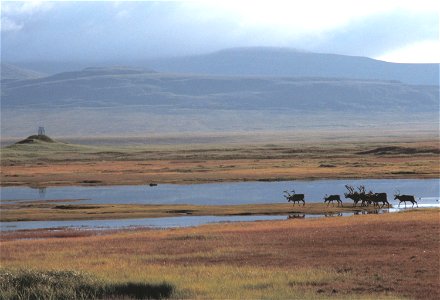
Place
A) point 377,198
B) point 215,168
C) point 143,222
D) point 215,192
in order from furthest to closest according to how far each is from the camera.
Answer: point 215,168 → point 215,192 → point 377,198 → point 143,222

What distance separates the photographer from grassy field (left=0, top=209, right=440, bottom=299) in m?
19.0

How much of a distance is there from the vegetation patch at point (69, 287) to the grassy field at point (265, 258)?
4.5 inches

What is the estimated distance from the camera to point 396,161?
273 feet

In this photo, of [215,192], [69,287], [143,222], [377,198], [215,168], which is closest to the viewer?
[69,287]

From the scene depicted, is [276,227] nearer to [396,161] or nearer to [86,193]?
[86,193]

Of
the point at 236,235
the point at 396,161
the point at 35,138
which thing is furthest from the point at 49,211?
the point at 35,138

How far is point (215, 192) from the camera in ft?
187

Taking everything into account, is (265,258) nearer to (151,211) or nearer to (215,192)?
(151,211)

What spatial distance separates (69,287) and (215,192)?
38265 millimetres

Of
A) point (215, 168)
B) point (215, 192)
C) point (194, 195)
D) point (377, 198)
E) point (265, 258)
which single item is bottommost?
point (265, 258)

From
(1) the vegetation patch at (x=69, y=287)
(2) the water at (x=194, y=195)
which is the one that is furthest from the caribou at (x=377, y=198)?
(1) the vegetation patch at (x=69, y=287)

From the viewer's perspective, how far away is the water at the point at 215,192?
167ft

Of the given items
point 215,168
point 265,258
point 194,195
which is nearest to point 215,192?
point 194,195

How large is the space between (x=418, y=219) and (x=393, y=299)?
14.3 m
